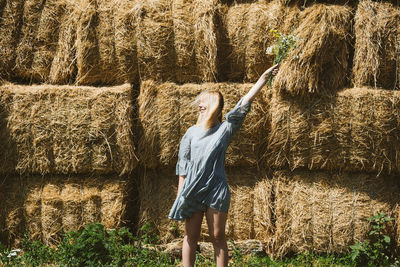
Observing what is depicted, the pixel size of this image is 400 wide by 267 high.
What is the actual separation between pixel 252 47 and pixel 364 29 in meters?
1.29

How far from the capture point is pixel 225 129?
3.81 metres

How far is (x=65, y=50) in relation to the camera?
5.40 m

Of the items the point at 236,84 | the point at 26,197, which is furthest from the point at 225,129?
the point at 26,197

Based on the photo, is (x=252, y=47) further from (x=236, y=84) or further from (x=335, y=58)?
(x=335, y=58)

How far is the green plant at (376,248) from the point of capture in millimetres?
4762

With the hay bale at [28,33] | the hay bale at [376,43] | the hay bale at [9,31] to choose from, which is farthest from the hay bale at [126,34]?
the hay bale at [376,43]

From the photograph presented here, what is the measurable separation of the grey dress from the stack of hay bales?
1.54 meters

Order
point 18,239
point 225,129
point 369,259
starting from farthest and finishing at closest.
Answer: point 18,239, point 369,259, point 225,129

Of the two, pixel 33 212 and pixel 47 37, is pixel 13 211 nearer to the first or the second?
pixel 33 212

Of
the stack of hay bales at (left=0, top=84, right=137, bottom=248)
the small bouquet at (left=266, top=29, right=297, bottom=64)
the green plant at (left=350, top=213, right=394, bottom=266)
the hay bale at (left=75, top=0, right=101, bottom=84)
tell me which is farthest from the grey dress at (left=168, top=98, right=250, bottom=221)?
the hay bale at (left=75, top=0, right=101, bottom=84)

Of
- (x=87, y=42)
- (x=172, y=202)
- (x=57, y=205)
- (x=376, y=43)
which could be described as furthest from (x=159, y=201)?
(x=376, y=43)

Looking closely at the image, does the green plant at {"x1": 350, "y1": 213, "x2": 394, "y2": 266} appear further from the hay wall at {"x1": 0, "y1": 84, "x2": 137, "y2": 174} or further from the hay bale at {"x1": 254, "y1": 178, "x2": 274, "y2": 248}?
the hay wall at {"x1": 0, "y1": 84, "x2": 137, "y2": 174}

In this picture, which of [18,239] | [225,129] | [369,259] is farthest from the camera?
[18,239]

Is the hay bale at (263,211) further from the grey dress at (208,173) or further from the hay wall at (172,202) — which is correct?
the grey dress at (208,173)
